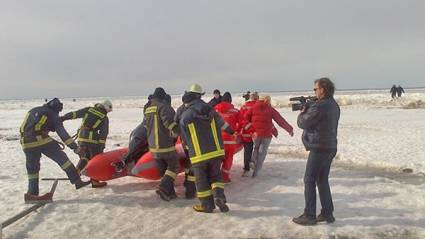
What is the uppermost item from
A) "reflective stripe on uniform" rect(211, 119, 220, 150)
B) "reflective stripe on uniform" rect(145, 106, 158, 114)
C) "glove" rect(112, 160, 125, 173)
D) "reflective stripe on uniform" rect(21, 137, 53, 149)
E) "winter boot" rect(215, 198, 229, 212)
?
"reflective stripe on uniform" rect(145, 106, 158, 114)

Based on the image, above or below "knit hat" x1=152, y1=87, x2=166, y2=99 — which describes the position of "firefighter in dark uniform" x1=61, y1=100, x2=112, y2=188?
below

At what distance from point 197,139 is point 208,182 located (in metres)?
0.68

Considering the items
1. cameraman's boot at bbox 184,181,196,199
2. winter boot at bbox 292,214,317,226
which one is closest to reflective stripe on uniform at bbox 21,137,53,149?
cameraman's boot at bbox 184,181,196,199

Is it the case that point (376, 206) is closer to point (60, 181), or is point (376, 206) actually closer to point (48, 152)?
point (48, 152)

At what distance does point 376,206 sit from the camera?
6.35 m

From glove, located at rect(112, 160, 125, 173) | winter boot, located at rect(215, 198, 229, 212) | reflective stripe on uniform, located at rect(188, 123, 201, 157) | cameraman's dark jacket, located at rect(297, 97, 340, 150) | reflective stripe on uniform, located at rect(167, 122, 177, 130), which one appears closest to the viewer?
cameraman's dark jacket, located at rect(297, 97, 340, 150)

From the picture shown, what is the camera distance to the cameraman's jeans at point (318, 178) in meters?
5.55

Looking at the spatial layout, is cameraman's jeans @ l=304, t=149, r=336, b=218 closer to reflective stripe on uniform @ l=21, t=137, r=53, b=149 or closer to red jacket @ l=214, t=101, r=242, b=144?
red jacket @ l=214, t=101, r=242, b=144

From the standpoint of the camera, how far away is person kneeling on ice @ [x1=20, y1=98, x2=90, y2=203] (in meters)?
6.81

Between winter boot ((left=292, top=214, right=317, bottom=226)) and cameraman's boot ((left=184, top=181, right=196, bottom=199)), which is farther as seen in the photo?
cameraman's boot ((left=184, top=181, right=196, bottom=199))

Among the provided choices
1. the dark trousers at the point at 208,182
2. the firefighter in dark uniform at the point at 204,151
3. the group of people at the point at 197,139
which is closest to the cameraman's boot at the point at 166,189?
the group of people at the point at 197,139

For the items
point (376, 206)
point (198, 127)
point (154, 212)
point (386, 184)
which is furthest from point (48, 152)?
point (386, 184)

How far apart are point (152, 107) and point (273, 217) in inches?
107

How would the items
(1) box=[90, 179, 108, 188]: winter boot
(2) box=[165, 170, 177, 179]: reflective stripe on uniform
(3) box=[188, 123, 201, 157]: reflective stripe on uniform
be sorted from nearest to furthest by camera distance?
(3) box=[188, 123, 201, 157]: reflective stripe on uniform, (2) box=[165, 170, 177, 179]: reflective stripe on uniform, (1) box=[90, 179, 108, 188]: winter boot
